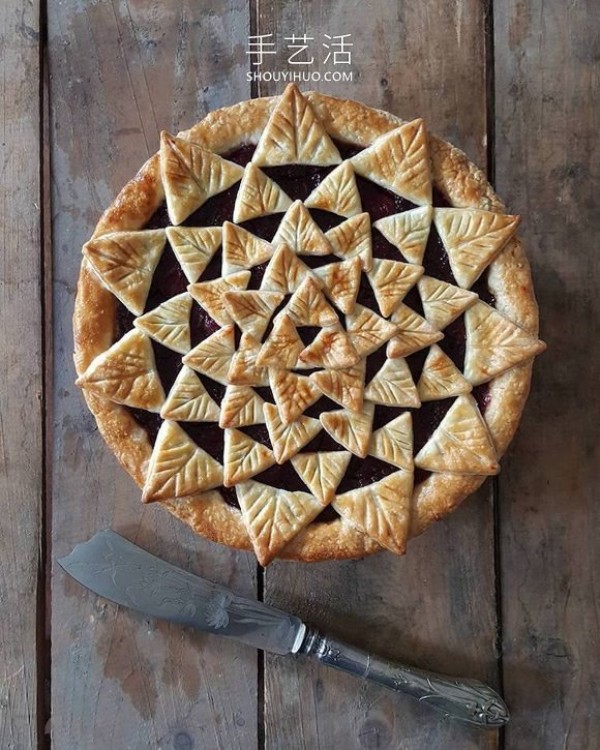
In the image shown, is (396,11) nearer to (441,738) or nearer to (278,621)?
(278,621)

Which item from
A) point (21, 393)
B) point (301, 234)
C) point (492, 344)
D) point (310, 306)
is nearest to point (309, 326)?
point (310, 306)

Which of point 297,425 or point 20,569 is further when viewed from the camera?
point 20,569

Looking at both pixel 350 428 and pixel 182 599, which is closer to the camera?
pixel 350 428

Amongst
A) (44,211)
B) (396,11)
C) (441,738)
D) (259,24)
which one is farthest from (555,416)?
(44,211)

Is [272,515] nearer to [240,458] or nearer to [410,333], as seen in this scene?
[240,458]

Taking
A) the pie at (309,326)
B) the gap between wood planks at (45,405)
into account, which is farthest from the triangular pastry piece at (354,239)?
the gap between wood planks at (45,405)
